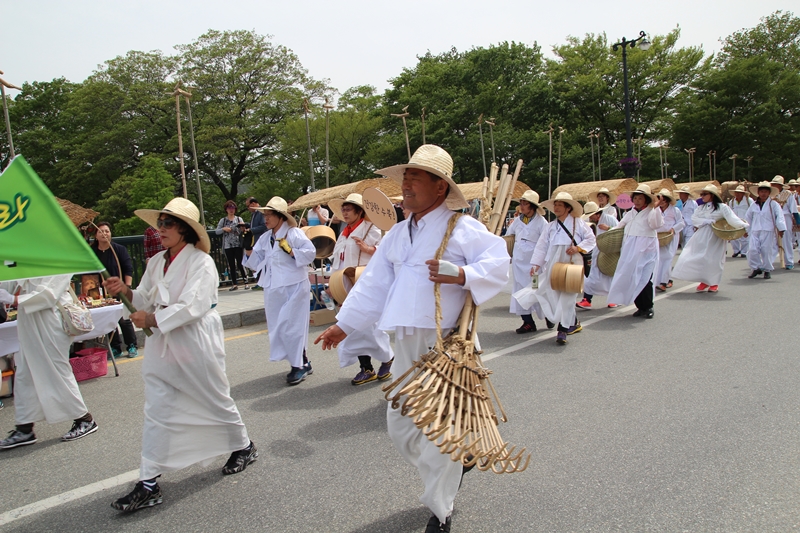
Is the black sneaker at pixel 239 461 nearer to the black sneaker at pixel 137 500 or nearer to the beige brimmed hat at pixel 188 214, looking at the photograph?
the black sneaker at pixel 137 500

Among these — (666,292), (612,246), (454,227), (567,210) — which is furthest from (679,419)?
(666,292)

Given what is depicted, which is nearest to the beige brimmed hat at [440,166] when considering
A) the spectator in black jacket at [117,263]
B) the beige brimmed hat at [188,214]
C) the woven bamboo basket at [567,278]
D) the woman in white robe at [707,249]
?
the beige brimmed hat at [188,214]

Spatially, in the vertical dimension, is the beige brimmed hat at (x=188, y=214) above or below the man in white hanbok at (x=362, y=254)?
above

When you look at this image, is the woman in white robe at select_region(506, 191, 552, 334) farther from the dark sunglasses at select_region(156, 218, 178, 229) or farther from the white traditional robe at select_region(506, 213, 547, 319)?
the dark sunglasses at select_region(156, 218, 178, 229)

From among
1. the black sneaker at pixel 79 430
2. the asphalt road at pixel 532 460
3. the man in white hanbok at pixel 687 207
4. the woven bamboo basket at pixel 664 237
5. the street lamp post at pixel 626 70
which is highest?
the street lamp post at pixel 626 70

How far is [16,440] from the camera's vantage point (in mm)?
4117

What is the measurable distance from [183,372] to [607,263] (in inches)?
278

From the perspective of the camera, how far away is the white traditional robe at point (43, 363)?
415 centimetres

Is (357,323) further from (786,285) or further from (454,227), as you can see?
(786,285)

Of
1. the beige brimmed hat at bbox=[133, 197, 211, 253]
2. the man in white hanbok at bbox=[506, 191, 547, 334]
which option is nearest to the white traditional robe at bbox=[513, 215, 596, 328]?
the man in white hanbok at bbox=[506, 191, 547, 334]

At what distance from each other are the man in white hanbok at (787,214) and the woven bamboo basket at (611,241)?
5.98 m

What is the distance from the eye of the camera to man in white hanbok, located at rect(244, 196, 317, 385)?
5547mm

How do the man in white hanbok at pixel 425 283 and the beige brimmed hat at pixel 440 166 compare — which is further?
the beige brimmed hat at pixel 440 166

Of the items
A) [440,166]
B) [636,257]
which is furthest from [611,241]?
[440,166]
